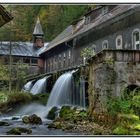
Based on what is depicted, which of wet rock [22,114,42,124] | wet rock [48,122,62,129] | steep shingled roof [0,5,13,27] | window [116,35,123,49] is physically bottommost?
wet rock [48,122,62,129]

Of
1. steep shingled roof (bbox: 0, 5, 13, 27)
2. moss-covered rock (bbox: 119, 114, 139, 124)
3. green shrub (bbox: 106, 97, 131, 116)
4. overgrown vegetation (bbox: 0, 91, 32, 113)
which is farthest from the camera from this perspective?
overgrown vegetation (bbox: 0, 91, 32, 113)

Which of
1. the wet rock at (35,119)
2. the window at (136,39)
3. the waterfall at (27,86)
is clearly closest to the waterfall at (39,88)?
the waterfall at (27,86)

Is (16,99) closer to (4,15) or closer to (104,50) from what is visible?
(104,50)

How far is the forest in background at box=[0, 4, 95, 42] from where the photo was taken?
28.4 ft

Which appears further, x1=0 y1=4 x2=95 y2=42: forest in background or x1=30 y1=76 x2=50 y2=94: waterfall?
x1=30 y1=76 x2=50 y2=94: waterfall

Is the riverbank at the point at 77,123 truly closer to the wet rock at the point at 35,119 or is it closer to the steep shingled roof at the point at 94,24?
the wet rock at the point at 35,119

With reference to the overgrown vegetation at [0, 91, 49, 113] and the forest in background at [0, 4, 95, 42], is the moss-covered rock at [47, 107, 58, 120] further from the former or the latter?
the forest in background at [0, 4, 95, 42]

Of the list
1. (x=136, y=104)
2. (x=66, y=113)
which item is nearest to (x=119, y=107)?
(x=136, y=104)

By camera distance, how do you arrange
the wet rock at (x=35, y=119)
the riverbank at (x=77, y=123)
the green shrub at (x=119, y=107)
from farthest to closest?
the wet rock at (x=35, y=119) → the green shrub at (x=119, y=107) → the riverbank at (x=77, y=123)

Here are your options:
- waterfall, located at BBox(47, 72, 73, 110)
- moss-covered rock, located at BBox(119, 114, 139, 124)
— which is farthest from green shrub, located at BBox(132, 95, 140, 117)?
waterfall, located at BBox(47, 72, 73, 110)

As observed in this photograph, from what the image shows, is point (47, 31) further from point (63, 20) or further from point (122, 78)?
point (122, 78)

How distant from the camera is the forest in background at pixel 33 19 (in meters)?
8.65

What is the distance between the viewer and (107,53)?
9.59 metres

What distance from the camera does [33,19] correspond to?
971cm
